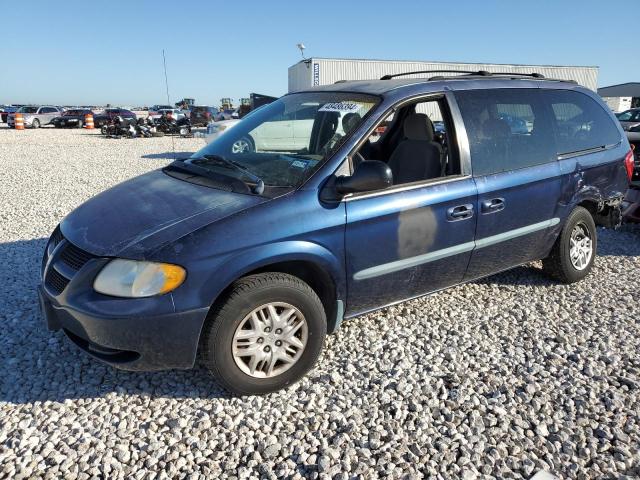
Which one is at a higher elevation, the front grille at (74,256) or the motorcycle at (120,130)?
the front grille at (74,256)

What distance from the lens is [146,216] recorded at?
279cm

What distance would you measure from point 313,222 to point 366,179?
15.4 inches

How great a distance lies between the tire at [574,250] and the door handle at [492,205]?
3.45ft

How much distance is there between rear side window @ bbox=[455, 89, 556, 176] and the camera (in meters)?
3.50

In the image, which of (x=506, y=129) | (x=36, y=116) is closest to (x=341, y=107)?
(x=506, y=129)

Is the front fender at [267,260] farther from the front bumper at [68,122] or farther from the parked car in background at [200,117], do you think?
the front bumper at [68,122]

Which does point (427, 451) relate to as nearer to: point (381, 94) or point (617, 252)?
point (381, 94)

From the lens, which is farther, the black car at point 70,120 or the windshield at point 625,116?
the black car at point 70,120

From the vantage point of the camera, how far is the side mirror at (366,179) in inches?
109

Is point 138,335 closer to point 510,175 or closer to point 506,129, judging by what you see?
point 510,175

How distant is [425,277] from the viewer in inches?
131

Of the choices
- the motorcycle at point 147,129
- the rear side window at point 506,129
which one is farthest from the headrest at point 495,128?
the motorcycle at point 147,129

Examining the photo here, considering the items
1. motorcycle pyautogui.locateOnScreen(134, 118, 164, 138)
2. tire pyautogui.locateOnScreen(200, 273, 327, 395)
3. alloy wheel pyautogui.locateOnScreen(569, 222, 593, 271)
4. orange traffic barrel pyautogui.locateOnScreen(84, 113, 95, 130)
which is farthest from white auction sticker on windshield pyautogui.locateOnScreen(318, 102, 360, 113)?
orange traffic barrel pyautogui.locateOnScreen(84, 113, 95, 130)

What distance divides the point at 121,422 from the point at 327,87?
2716mm
